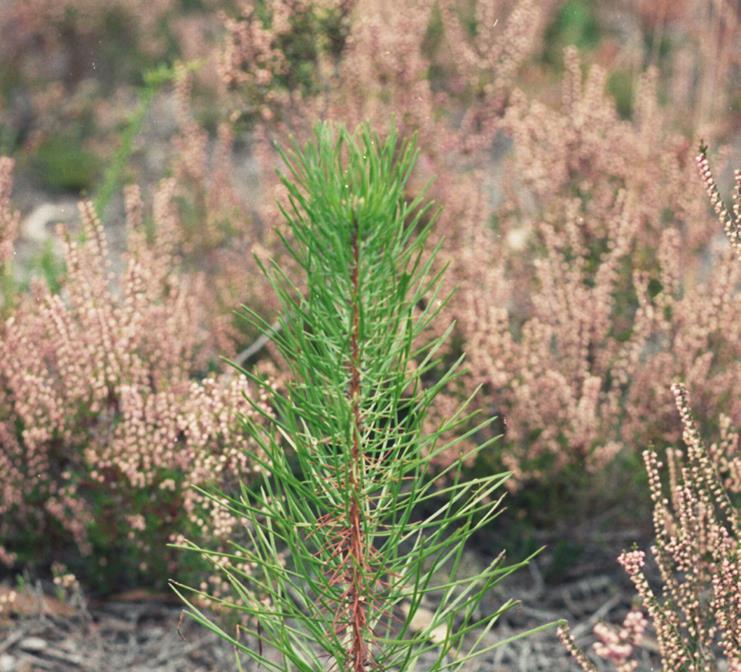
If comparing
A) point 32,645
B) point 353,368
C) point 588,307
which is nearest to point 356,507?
point 353,368

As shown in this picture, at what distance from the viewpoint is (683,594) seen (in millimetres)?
1692

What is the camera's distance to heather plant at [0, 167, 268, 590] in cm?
217

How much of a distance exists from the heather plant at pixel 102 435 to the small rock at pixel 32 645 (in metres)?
0.20

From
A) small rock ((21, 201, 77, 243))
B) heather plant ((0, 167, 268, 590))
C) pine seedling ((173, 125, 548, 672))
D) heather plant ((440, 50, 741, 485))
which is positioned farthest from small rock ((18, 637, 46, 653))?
small rock ((21, 201, 77, 243))

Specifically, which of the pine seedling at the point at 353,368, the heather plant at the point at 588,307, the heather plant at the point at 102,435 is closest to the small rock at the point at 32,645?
the heather plant at the point at 102,435

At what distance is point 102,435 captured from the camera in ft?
7.64

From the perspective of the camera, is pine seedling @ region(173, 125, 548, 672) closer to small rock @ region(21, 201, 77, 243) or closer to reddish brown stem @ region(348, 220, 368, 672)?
reddish brown stem @ region(348, 220, 368, 672)

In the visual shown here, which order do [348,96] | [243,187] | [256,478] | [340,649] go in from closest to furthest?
[340,649]
[256,478]
[348,96]
[243,187]

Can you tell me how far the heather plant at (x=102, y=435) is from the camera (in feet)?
7.11

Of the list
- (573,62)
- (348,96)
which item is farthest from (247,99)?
(573,62)

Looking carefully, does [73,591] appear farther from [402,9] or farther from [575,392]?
[402,9]

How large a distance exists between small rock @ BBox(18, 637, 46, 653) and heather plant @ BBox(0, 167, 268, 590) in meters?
0.20

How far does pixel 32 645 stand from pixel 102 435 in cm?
52

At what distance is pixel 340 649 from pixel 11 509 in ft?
4.50
